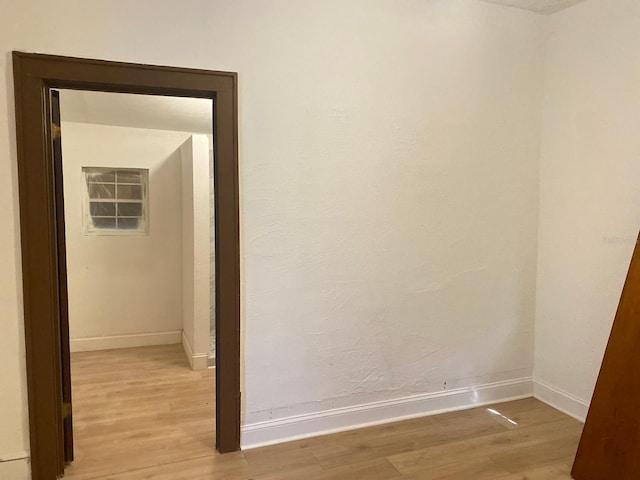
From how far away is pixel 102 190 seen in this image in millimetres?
4410

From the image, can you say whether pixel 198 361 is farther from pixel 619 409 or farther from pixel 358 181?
pixel 619 409

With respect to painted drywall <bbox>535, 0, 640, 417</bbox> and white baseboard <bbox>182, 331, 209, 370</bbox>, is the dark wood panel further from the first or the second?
white baseboard <bbox>182, 331, 209, 370</bbox>

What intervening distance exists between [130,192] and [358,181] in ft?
9.24

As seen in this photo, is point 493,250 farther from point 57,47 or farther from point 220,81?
A: point 57,47

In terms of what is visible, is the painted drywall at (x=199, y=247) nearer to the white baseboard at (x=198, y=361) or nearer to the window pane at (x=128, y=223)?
the white baseboard at (x=198, y=361)

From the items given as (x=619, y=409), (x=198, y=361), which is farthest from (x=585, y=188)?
(x=198, y=361)

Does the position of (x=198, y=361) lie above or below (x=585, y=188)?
below

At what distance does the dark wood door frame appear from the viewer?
200 cm

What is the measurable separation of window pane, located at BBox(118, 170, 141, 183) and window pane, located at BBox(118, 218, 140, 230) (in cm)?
37

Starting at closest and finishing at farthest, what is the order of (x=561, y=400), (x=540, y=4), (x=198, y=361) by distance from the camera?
(x=540, y=4) < (x=561, y=400) < (x=198, y=361)

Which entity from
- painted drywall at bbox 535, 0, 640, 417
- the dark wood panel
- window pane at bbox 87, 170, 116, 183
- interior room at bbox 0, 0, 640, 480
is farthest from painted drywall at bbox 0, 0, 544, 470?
window pane at bbox 87, 170, 116, 183

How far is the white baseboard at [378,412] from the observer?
2.51m

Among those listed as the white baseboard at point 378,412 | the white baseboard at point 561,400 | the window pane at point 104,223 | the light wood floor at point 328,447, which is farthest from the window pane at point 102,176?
the white baseboard at point 561,400

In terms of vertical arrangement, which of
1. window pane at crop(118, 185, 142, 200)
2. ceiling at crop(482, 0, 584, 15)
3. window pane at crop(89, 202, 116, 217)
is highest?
ceiling at crop(482, 0, 584, 15)
